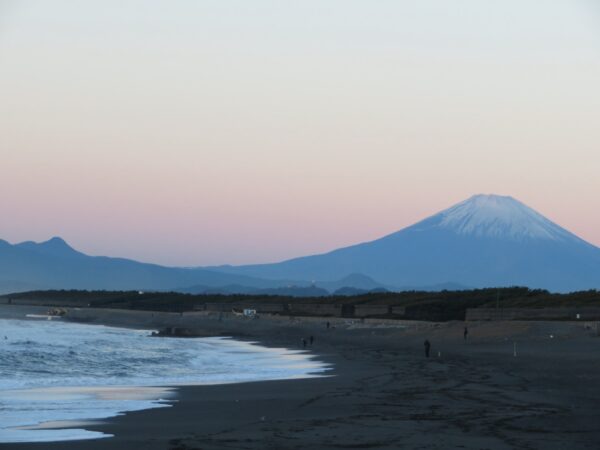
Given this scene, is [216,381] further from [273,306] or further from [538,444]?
[273,306]

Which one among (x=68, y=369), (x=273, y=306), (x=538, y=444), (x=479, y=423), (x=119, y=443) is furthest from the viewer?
(x=273, y=306)

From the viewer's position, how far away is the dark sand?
19.7 m

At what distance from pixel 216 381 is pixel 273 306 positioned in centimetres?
9518

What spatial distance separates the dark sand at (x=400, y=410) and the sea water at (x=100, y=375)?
3.87 ft

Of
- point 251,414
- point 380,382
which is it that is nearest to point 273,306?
point 380,382

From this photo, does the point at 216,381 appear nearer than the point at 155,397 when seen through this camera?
No

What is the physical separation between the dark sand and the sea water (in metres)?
1.18

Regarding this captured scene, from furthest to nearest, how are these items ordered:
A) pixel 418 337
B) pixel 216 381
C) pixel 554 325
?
pixel 418 337, pixel 554 325, pixel 216 381

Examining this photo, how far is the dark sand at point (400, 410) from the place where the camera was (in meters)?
19.7

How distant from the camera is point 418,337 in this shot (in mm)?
67562

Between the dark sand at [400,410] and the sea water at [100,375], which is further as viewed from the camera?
the sea water at [100,375]

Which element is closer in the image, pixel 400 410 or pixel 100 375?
pixel 400 410

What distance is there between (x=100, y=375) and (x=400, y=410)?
17299mm

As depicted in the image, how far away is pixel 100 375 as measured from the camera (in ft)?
128
